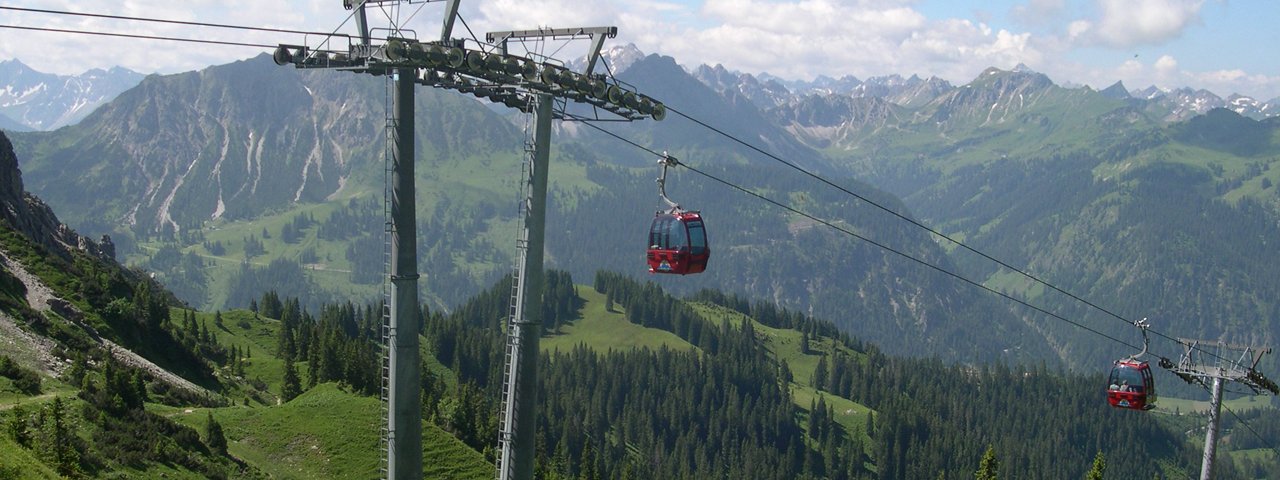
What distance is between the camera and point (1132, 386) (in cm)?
5972

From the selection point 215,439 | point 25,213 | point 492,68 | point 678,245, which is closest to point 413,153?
point 492,68

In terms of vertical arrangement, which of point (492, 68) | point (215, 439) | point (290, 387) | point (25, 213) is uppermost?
point (492, 68)

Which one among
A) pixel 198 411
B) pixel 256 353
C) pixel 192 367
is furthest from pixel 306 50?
pixel 256 353

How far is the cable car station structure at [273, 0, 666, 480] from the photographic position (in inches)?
1069

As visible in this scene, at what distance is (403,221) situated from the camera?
2744cm

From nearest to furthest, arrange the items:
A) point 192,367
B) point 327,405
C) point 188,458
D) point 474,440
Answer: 1. point 188,458
2. point 327,405
3. point 192,367
4. point 474,440

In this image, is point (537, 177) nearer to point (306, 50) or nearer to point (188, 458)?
point (306, 50)

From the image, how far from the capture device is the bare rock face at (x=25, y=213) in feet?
387

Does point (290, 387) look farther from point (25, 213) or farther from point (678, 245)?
point (678, 245)

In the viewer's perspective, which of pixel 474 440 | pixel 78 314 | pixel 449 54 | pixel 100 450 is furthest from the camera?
pixel 474 440

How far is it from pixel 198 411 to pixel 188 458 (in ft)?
46.6

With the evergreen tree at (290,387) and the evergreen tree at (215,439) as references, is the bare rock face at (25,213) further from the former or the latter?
the evergreen tree at (215,439)

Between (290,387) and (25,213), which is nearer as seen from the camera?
(290,387)

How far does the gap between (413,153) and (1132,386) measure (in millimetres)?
45762
